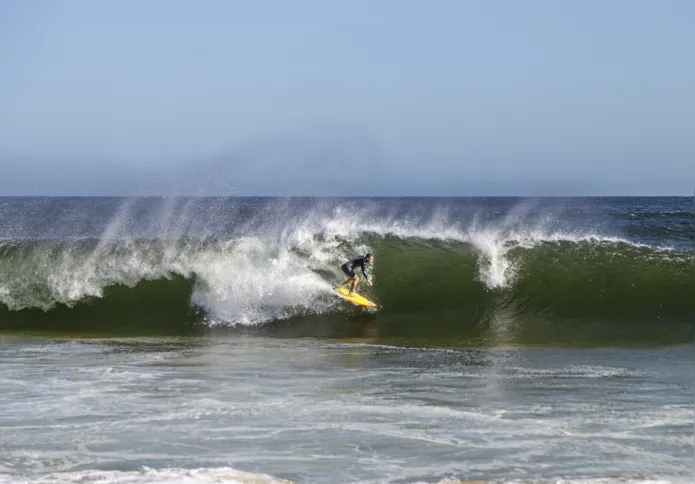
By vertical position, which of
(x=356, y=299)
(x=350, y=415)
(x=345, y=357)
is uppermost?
(x=356, y=299)

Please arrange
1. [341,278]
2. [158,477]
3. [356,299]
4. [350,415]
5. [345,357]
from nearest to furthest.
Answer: [158,477] < [350,415] < [345,357] < [356,299] < [341,278]

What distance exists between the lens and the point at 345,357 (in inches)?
438

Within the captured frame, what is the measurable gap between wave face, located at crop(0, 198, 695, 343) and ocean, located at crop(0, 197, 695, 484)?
2.3 inches

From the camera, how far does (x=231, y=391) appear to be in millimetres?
8695

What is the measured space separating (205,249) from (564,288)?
7870 millimetres

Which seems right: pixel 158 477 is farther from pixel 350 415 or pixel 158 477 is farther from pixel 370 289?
pixel 370 289

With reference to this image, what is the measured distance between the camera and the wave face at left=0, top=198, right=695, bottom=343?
14.6 metres

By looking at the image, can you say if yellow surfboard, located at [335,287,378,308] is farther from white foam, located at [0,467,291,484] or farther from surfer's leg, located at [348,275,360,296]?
white foam, located at [0,467,291,484]

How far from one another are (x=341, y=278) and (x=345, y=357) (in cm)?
540

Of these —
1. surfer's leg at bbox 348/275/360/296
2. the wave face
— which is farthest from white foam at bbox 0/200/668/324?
surfer's leg at bbox 348/275/360/296

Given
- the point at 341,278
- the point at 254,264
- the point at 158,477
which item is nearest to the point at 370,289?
the point at 341,278

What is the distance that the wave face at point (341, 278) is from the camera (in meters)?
14.6

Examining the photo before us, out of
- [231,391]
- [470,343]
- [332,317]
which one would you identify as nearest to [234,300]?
[332,317]

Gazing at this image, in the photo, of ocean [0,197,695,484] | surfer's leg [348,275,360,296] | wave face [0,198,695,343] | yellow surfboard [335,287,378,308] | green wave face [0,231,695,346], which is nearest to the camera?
ocean [0,197,695,484]
